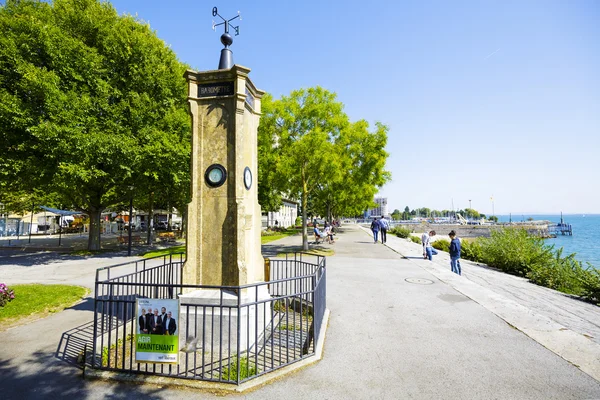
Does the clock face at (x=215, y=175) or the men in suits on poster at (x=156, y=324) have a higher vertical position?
the clock face at (x=215, y=175)

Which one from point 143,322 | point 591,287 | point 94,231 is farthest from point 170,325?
point 94,231

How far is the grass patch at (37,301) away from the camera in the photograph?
7.53m

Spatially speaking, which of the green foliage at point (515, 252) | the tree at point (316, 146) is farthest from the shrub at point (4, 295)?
the green foliage at point (515, 252)

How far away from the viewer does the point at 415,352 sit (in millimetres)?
5586

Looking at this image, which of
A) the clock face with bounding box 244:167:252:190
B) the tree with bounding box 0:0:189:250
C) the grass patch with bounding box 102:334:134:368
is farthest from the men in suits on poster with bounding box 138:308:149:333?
the tree with bounding box 0:0:189:250

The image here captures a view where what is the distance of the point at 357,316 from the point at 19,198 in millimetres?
41294

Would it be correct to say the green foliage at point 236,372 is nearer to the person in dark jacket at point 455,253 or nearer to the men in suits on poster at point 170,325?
the men in suits on poster at point 170,325

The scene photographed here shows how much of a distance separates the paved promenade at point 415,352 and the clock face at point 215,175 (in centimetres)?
384

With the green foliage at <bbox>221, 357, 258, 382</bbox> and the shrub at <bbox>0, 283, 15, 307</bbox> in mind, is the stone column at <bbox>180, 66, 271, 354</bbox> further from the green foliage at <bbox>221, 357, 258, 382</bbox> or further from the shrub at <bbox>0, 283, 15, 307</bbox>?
the shrub at <bbox>0, 283, 15, 307</bbox>

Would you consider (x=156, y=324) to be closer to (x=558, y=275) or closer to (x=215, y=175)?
(x=215, y=175)

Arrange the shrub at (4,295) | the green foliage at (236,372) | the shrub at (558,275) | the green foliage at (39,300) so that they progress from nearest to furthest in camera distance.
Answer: the green foliage at (236,372)
the green foliage at (39,300)
the shrub at (4,295)
the shrub at (558,275)

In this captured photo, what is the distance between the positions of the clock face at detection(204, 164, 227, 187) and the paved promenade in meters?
3.84

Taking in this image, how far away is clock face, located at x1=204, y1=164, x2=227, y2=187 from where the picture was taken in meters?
6.56

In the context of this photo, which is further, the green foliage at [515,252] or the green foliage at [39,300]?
the green foliage at [515,252]
